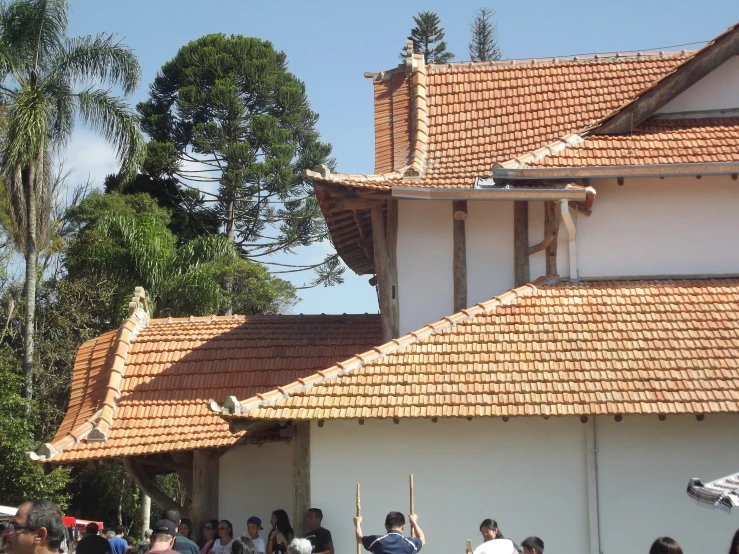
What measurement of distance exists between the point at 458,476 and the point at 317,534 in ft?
5.72

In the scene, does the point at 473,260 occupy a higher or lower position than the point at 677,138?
lower

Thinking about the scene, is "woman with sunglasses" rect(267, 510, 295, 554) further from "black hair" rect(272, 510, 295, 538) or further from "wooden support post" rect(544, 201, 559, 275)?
"wooden support post" rect(544, 201, 559, 275)

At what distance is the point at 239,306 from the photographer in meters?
29.5

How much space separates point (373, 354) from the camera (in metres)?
12.4

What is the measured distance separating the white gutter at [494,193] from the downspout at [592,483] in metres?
2.86

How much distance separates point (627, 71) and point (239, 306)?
1555cm

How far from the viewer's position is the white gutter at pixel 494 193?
13.3m

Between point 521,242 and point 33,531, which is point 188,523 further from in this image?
point 33,531

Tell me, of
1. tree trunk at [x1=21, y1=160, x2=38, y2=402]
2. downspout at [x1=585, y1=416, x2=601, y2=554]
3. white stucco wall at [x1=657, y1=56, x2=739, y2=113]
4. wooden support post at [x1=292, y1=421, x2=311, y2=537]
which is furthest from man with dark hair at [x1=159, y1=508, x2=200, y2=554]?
tree trunk at [x1=21, y1=160, x2=38, y2=402]

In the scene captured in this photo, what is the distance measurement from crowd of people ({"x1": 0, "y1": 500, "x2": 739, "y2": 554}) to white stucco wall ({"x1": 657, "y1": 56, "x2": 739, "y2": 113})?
6.92 meters

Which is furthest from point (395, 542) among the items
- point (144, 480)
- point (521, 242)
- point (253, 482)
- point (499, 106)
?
point (499, 106)

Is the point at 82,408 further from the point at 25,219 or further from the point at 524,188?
the point at 25,219

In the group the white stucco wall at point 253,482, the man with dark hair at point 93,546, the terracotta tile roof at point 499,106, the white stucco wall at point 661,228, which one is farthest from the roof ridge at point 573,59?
the man with dark hair at point 93,546

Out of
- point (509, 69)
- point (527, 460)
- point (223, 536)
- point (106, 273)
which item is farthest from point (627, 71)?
point (106, 273)
